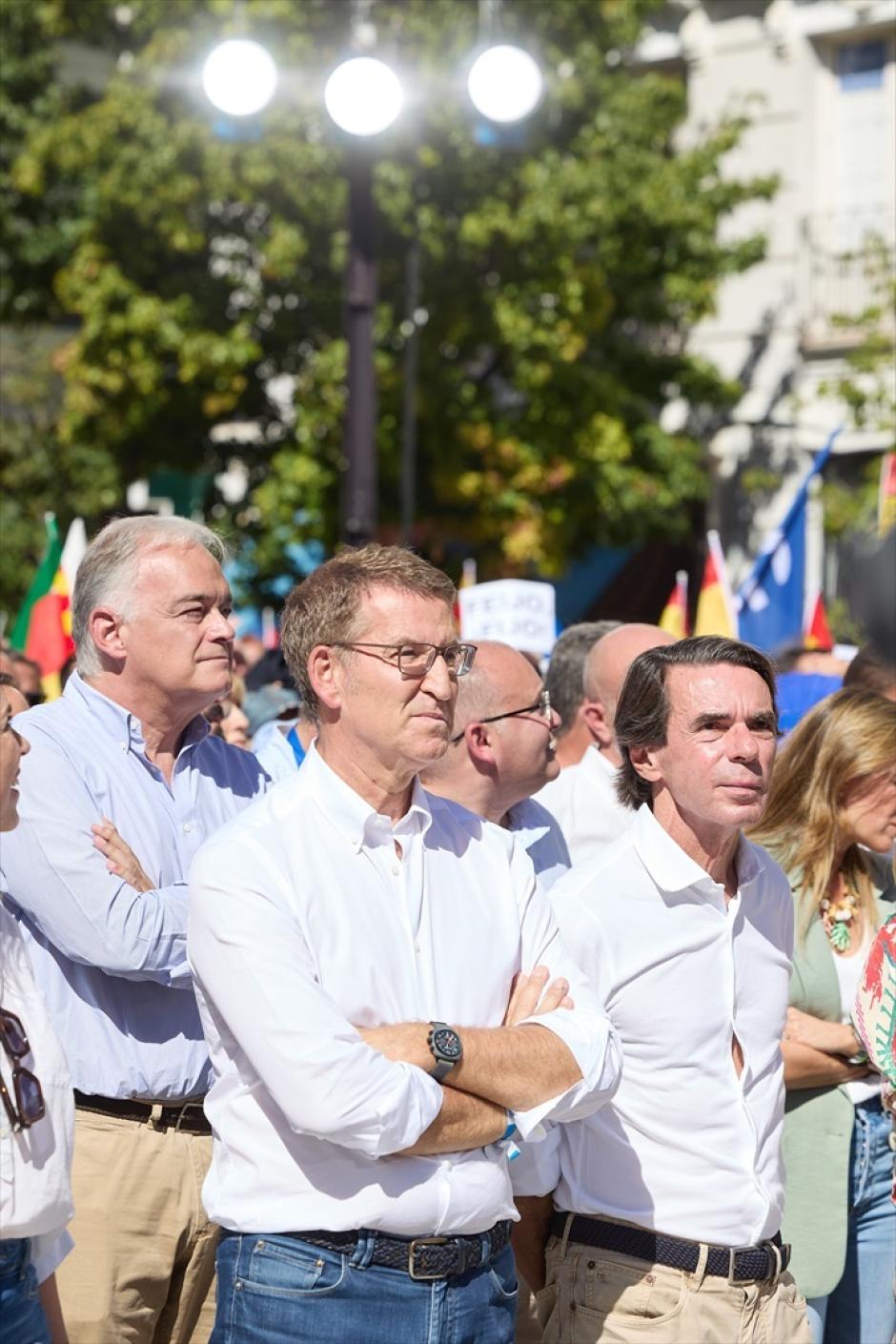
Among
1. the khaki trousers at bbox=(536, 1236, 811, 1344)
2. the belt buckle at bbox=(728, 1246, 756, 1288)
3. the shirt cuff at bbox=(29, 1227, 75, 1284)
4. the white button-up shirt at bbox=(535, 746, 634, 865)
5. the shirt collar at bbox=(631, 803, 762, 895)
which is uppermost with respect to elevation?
the shirt collar at bbox=(631, 803, 762, 895)

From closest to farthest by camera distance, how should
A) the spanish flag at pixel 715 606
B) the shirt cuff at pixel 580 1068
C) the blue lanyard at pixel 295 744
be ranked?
the shirt cuff at pixel 580 1068, the blue lanyard at pixel 295 744, the spanish flag at pixel 715 606

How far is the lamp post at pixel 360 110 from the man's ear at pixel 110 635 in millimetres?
4996

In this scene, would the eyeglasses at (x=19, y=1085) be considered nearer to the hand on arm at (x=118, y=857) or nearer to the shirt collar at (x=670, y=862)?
the hand on arm at (x=118, y=857)

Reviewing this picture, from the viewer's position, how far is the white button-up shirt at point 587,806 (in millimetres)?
5055

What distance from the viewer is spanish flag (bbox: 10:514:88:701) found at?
27.1ft

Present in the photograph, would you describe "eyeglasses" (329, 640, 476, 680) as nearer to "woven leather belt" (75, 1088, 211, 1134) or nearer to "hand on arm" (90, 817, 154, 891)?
"hand on arm" (90, 817, 154, 891)

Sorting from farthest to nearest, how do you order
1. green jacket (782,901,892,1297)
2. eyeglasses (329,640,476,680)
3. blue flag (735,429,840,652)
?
blue flag (735,429,840,652)
green jacket (782,901,892,1297)
eyeglasses (329,640,476,680)

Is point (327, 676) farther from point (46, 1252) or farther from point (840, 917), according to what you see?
point (840, 917)

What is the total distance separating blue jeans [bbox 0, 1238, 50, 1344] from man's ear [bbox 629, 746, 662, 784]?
59.7 inches

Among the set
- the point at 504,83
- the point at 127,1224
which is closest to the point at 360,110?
the point at 504,83

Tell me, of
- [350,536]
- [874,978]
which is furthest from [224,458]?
[874,978]

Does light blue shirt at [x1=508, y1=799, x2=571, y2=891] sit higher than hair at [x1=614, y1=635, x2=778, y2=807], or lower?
lower

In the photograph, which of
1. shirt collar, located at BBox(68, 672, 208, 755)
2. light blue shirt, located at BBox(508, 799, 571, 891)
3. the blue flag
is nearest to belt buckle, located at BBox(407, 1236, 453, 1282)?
shirt collar, located at BBox(68, 672, 208, 755)

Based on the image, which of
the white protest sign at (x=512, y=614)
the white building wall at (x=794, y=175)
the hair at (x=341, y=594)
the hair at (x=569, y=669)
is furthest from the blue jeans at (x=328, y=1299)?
the white building wall at (x=794, y=175)
